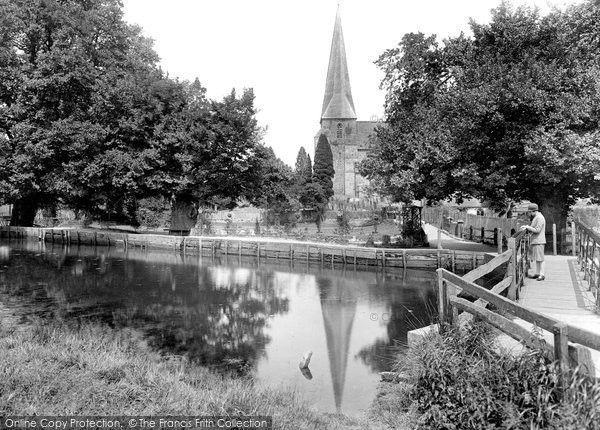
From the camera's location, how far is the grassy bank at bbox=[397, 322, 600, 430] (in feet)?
16.3

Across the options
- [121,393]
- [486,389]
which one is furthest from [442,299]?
[121,393]

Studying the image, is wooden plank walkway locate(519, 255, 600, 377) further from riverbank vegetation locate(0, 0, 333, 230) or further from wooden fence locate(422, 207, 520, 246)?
riverbank vegetation locate(0, 0, 333, 230)

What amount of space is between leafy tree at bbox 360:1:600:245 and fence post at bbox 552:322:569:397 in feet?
53.2

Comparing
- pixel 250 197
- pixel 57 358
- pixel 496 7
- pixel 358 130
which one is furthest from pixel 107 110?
pixel 358 130

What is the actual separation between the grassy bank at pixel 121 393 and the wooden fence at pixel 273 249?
15462 millimetres

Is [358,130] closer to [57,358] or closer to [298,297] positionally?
[298,297]

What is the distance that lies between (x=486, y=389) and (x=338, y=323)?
9906 mm

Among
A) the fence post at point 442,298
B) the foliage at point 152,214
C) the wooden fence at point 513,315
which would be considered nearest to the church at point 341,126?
the foliage at point 152,214

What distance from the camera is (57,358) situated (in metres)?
8.25

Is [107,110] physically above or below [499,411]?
above

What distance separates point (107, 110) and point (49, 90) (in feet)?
12.8

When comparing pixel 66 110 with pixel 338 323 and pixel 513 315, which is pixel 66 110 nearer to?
pixel 338 323

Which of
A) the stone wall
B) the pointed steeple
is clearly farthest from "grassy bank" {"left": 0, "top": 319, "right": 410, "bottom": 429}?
the pointed steeple

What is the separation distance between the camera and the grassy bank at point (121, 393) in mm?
6488
